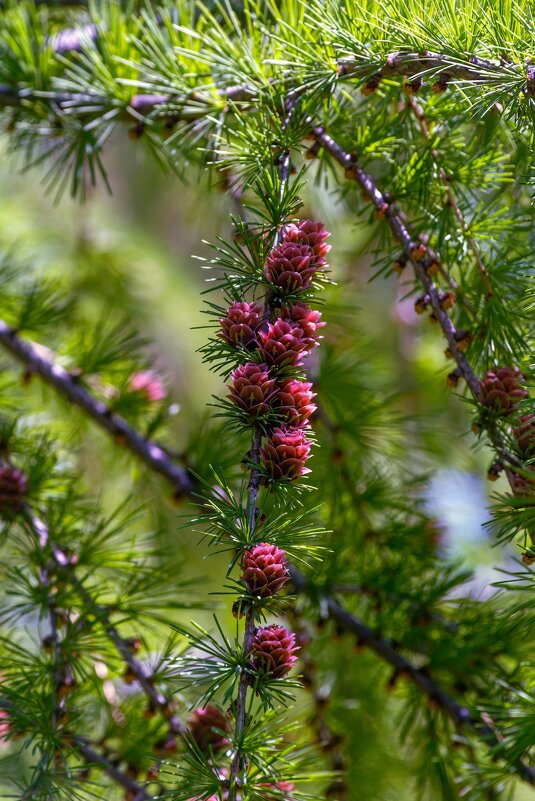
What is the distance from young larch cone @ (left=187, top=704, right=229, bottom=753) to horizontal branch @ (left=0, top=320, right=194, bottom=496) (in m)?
0.30

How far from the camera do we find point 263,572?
49cm

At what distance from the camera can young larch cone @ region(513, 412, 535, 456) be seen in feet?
1.88

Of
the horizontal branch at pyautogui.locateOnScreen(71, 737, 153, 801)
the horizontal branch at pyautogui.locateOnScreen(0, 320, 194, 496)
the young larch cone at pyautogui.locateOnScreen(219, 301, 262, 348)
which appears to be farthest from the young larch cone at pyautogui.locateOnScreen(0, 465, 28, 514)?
the young larch cone at pyautogui.locateOnScreen(219, 301, 262, 348)

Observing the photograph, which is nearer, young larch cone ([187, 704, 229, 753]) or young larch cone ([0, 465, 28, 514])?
Result: young larch cone ([187, 704, 229, 753])

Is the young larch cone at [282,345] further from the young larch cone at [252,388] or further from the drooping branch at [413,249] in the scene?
the drooping branch at [413,249]

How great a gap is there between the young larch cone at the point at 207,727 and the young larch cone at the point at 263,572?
9.8 inches

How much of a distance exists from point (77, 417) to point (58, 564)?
467 millimetres

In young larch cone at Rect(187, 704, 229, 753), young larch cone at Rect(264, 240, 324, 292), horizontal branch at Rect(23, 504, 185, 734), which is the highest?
young larch cone at Rect(264, 240, 324, 292)

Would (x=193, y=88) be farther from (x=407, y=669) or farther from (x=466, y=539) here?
(x=466, y=539)

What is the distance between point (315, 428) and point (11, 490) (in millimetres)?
398

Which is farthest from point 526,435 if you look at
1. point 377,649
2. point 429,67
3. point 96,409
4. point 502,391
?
point 96,409

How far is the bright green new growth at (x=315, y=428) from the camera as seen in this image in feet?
1.89

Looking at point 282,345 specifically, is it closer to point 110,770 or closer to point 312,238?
point 312,238

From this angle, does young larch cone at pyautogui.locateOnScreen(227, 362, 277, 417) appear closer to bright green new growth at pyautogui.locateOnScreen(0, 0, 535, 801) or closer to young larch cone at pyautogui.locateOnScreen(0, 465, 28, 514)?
bright green new growth at pyautogui.locateOnScreen(0, 0, 535, 801)
